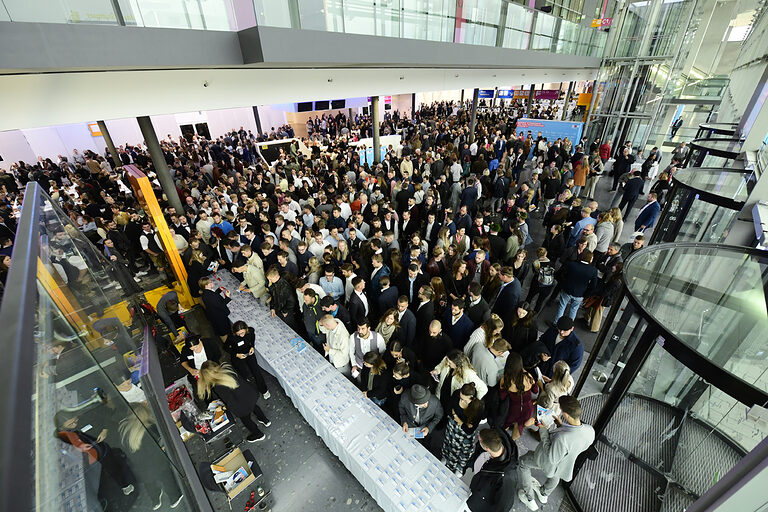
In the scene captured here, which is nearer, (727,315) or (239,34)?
→ (727,315)

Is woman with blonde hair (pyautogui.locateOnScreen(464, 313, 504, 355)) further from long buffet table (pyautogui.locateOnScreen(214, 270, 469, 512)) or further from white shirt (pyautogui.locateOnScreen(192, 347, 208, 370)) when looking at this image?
white shirt (pyautogui.locateOnScreen(192, 347, 208, 370))

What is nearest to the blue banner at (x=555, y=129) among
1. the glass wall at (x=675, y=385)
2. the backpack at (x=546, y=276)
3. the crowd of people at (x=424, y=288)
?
the crowd of people at (x=424, y=288)

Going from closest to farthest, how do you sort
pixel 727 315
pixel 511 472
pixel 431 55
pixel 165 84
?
pixel 511 472
pixel 727 315
pixel 165 84
pixel 431 55

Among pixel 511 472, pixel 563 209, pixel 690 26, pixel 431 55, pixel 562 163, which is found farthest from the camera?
pixel 690 26

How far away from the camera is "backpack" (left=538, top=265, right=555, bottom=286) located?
6195 millimetres

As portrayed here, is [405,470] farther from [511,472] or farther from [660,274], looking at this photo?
[660,274]

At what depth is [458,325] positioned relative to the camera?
482 cm

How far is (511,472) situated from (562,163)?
1249cm

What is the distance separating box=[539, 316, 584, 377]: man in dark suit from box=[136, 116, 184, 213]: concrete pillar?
9.25m

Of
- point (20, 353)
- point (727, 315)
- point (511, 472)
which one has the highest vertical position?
point (20, 353)

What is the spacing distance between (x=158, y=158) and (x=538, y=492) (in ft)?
34.3

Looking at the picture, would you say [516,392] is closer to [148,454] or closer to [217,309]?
[148,454]

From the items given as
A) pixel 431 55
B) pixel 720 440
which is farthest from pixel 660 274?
pixel 431 55

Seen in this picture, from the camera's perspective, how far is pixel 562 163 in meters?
12.6
